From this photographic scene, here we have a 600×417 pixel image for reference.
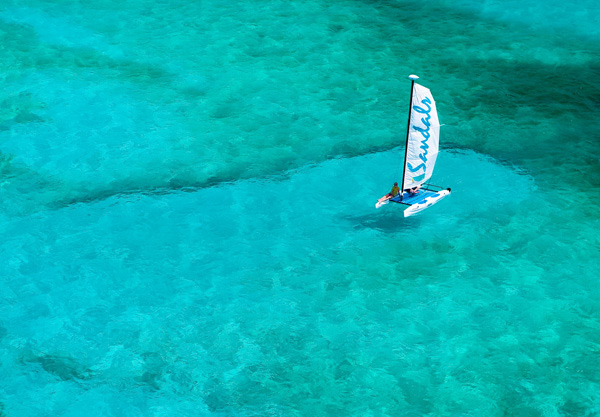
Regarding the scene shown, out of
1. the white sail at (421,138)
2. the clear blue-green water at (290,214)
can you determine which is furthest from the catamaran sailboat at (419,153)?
the clear blue-green water at (290,214)

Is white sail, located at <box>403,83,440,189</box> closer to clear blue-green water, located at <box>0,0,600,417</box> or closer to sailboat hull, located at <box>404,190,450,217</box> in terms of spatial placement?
sailboat hull, located at <box>404,190,450,217</box>

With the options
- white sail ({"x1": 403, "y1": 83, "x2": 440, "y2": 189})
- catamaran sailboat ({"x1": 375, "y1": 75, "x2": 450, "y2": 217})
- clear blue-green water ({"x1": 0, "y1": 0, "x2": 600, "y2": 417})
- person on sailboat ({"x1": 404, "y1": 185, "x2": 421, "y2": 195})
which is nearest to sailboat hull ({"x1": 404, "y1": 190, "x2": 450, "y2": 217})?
catamaran sailboat ({"x1": 375, "y1": 75, "x2": 450, "y2": 217})

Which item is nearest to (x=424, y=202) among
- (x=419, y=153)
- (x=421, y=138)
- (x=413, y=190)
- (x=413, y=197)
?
(x=413, y=197)

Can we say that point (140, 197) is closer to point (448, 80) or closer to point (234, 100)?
point (234, 100)

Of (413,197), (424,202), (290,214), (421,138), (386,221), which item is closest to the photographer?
(421,138)

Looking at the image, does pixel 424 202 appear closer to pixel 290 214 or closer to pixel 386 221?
pixel 386 221

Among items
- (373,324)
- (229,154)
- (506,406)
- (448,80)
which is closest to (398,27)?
(448,80)
